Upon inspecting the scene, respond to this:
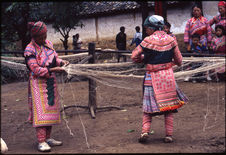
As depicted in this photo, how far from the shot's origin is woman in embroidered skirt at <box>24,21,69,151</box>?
12.8ft

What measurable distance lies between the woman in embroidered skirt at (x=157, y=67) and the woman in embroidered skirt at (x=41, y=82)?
0.97m

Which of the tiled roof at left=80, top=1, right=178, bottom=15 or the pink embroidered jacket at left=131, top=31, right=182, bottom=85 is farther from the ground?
the tiled roof at left=80, top=1, right=178, bottom=15

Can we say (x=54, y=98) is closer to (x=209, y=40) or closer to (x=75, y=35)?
(x=209, y=40)

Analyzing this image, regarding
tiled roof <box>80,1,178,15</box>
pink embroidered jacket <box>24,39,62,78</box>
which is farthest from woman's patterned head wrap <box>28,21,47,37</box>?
tiled roof <box>80,1,178,15</box>

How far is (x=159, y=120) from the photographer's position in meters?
5.44

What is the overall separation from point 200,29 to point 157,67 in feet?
14.6

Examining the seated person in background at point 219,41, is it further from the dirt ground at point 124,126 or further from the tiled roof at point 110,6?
the tiled roof at point 110,6

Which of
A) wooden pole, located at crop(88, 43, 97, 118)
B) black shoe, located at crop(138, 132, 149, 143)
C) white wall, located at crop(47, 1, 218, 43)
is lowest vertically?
black shoe, located at crop(138, 132, 149, 143)

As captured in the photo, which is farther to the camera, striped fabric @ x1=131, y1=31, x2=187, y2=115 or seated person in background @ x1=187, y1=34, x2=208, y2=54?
seated person in background @ x1=187, y1=34, x2=208, y2=54

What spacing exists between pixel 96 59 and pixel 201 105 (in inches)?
77.9

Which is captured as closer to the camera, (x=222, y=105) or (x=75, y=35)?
(x=222, y=105)

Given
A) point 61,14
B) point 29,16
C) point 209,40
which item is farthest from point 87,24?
point 61,14

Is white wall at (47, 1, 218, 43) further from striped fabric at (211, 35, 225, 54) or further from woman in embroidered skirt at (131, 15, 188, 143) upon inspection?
woman in embroidered skirt at (131, 15, 188, 143)

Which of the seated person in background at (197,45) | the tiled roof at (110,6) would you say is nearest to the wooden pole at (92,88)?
the seated person in background at (197,45)
